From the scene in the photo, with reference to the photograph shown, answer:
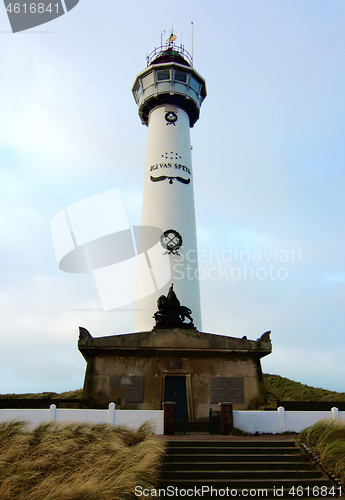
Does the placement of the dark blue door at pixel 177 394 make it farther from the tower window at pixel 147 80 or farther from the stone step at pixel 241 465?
the tower window at pixel 147 80

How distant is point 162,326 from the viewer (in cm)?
2338

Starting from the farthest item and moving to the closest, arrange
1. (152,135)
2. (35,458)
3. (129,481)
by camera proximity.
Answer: (152,135) → (35,458) → (129,481)

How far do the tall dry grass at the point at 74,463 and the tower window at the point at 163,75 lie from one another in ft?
104

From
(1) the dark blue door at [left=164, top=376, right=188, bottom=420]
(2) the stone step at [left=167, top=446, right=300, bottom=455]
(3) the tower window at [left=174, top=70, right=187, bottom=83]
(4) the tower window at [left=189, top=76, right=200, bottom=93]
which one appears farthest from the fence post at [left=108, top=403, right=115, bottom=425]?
(4) the tower window at [left=189, top=76, right=200, bottom=93]

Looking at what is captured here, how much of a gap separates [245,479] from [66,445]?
506 centimetres

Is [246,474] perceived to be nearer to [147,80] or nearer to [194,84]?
[194,84]

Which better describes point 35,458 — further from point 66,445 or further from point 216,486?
point 216,486

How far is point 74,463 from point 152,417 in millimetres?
5975

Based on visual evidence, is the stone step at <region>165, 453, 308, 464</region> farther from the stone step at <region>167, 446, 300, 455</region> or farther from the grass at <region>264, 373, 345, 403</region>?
the grass at <region>264, 373, 345, 403</region>

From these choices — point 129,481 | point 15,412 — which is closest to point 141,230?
point 15,412

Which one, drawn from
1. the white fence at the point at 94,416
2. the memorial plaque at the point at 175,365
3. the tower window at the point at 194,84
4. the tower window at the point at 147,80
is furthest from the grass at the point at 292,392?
the tower window at the point at 147,80

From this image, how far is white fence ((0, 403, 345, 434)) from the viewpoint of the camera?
15.6m

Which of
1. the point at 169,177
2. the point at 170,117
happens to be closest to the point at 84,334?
the point at 169,177

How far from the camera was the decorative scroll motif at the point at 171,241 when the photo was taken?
30.0 metres
